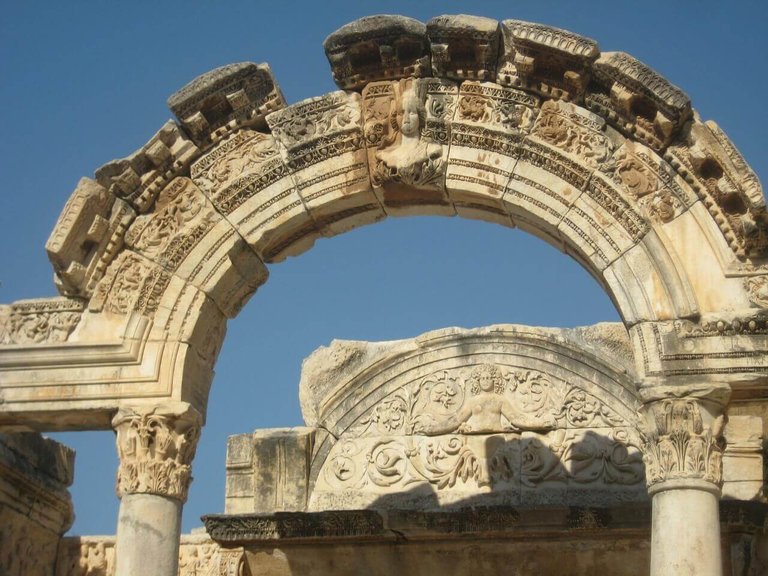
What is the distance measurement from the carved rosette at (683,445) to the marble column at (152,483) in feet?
12.4

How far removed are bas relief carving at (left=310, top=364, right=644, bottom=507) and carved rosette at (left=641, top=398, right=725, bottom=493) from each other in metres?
5.42

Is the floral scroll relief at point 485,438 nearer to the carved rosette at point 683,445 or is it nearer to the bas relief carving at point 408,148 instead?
the bas relief carving at point 408,148

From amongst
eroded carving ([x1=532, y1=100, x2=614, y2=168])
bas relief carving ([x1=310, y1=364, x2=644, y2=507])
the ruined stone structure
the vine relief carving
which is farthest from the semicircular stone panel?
eroded carving ([x1=532, y1=100, x2=614, y2=168])

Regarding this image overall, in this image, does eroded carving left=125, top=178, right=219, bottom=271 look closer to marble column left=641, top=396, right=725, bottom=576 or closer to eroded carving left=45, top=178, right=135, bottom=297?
eroded carving left=45, top=178, right=135, bottom=297

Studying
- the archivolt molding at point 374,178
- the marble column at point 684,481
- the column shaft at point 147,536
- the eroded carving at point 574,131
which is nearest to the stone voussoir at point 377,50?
the archivolt molding at point 374,178

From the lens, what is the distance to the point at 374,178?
41.8 ft

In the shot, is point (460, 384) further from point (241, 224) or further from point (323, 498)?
point (241, 224)

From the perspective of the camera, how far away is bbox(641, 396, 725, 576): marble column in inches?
424

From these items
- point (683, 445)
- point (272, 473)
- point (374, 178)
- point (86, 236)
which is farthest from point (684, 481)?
point (272, 473)

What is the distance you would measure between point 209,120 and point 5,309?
2.42 meters

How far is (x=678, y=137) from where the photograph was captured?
1202 centimetres

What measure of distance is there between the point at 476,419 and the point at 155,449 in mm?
6081

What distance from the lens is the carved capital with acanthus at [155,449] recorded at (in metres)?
12.0

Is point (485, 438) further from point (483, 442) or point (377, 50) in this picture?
point (377, 50)
